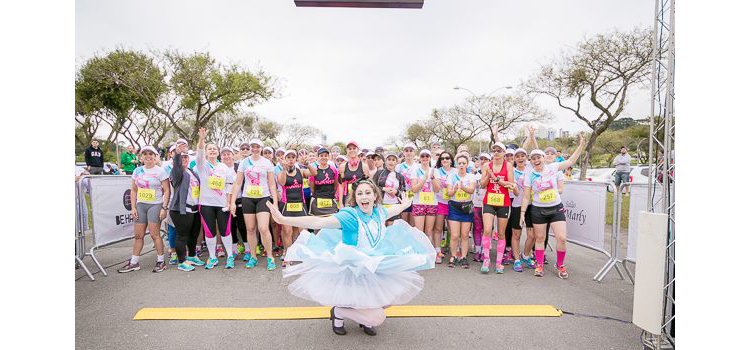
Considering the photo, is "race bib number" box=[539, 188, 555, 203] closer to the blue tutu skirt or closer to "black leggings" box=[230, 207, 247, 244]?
the blue tutu skirt

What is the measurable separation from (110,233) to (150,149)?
62.2 inches

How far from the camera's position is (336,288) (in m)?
3.12

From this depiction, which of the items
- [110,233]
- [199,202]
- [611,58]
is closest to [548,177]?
[199,202]

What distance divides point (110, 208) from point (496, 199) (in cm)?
618

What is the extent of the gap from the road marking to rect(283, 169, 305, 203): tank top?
7.00 ft

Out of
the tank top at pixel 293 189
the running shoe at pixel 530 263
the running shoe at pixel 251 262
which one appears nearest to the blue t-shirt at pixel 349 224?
the tank top at pixel 293 189

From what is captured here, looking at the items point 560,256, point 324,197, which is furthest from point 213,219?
point 560,256

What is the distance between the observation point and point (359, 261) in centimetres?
306

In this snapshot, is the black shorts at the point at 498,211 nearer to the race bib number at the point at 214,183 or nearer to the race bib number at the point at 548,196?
the race bib number at the point at 548,196

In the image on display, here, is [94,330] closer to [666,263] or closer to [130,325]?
[130,325]

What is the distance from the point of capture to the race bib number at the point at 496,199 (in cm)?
563

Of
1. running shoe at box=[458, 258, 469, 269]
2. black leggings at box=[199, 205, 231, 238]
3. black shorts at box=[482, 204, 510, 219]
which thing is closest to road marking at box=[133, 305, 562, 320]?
running shoe at box=[458, 258, 469, 269]

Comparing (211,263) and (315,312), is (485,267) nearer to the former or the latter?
(315,312)

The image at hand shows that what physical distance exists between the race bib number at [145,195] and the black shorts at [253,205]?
134 cm
